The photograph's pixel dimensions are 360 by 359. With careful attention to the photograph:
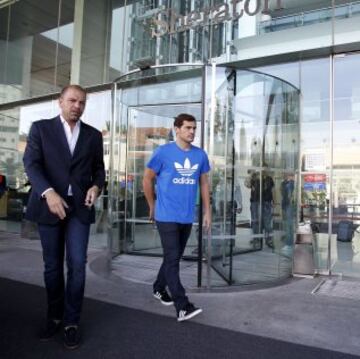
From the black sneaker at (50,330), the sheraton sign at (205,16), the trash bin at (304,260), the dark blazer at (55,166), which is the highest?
the sheraton sign at (205,16)

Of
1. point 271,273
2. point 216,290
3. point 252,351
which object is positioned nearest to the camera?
point 252,351

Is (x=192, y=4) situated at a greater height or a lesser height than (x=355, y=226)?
greater

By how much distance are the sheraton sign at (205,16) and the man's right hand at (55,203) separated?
5.27m

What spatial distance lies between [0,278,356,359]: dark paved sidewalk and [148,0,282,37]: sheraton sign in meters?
5.11

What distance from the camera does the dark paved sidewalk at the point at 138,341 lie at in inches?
122

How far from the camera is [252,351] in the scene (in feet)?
10.7

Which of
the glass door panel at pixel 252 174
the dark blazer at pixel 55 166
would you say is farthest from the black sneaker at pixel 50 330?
the glass door panel at pixel 252 174

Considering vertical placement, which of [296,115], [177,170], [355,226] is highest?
[296,115]

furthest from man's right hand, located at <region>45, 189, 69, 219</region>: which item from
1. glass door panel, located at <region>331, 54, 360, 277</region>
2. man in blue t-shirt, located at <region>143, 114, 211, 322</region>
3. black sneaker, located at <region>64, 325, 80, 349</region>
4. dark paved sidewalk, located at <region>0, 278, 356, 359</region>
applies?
glass door panel, located at <region>331, 54, 360, 277</region>

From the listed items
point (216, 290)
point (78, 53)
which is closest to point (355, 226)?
point (216, 290)

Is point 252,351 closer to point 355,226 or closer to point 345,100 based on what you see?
point 355,226

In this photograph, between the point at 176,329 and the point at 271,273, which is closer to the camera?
the point at 176,329

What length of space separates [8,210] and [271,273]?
24.4 ft

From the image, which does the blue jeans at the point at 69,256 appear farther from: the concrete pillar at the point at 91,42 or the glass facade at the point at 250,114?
the concrete pillar at the point at 91,42
